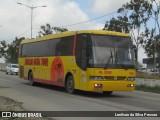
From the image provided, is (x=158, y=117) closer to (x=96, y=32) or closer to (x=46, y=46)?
(x=96, y=32)

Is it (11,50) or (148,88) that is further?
(11,50)

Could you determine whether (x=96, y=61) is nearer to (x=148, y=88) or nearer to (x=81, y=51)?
(x=81, y=51)

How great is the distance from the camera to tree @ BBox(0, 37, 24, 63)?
98.4 meters

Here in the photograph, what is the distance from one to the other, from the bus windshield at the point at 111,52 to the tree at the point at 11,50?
71.9 meters

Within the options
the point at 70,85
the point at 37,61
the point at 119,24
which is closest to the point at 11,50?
the point at 119,24

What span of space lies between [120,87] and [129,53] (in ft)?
5.77

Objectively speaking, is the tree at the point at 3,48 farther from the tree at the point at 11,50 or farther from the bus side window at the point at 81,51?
the bus side window at the point at 81,51

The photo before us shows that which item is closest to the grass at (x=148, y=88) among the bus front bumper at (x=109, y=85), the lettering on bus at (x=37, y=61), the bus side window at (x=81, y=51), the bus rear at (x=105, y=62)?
the bus front bumper at (x=109, y=85)

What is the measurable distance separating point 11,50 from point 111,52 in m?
81.6

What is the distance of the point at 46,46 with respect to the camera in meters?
25.9

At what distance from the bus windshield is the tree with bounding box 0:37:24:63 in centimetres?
7187

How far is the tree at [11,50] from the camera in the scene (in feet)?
323

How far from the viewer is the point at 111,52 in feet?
66.1

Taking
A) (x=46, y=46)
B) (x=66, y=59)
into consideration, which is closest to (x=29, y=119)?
(x=66, y=59)
